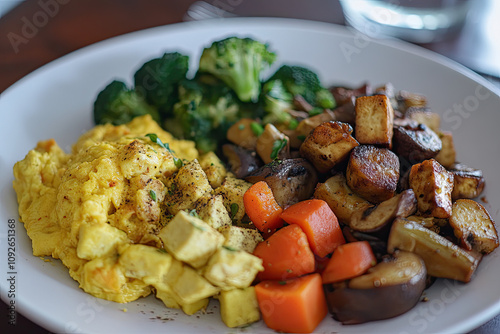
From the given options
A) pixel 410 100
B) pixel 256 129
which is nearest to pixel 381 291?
pixel 256 129

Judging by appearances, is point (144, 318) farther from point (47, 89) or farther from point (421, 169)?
point (47, 89)

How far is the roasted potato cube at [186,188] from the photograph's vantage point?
2.50 m

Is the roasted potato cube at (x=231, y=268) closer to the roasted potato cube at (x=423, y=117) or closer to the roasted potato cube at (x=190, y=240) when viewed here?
the roasted potato cube at (x=190, y=240)

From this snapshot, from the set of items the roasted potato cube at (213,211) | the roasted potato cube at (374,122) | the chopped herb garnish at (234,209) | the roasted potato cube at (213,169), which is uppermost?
the roasted potato cube at (374,122)

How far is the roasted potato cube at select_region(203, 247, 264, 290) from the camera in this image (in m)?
2.08

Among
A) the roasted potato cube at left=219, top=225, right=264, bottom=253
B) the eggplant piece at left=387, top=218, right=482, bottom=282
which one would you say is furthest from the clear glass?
the roasted potato cube at left=219, top=225, right=264, bottom=253

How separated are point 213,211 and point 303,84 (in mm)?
1590

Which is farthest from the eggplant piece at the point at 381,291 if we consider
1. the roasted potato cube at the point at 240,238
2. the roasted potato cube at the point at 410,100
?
the roasted potato cube at the point at 410,100

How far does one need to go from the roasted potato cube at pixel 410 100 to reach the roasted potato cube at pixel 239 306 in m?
1.90

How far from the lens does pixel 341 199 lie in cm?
254

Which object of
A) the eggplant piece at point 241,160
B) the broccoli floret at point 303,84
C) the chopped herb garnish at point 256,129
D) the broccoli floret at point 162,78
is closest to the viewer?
the eggplant piece at point 241,160

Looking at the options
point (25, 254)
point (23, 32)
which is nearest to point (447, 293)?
point (25, 254)

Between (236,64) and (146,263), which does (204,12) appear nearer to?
(236,64)

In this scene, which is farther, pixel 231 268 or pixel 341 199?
pixel 341 199
